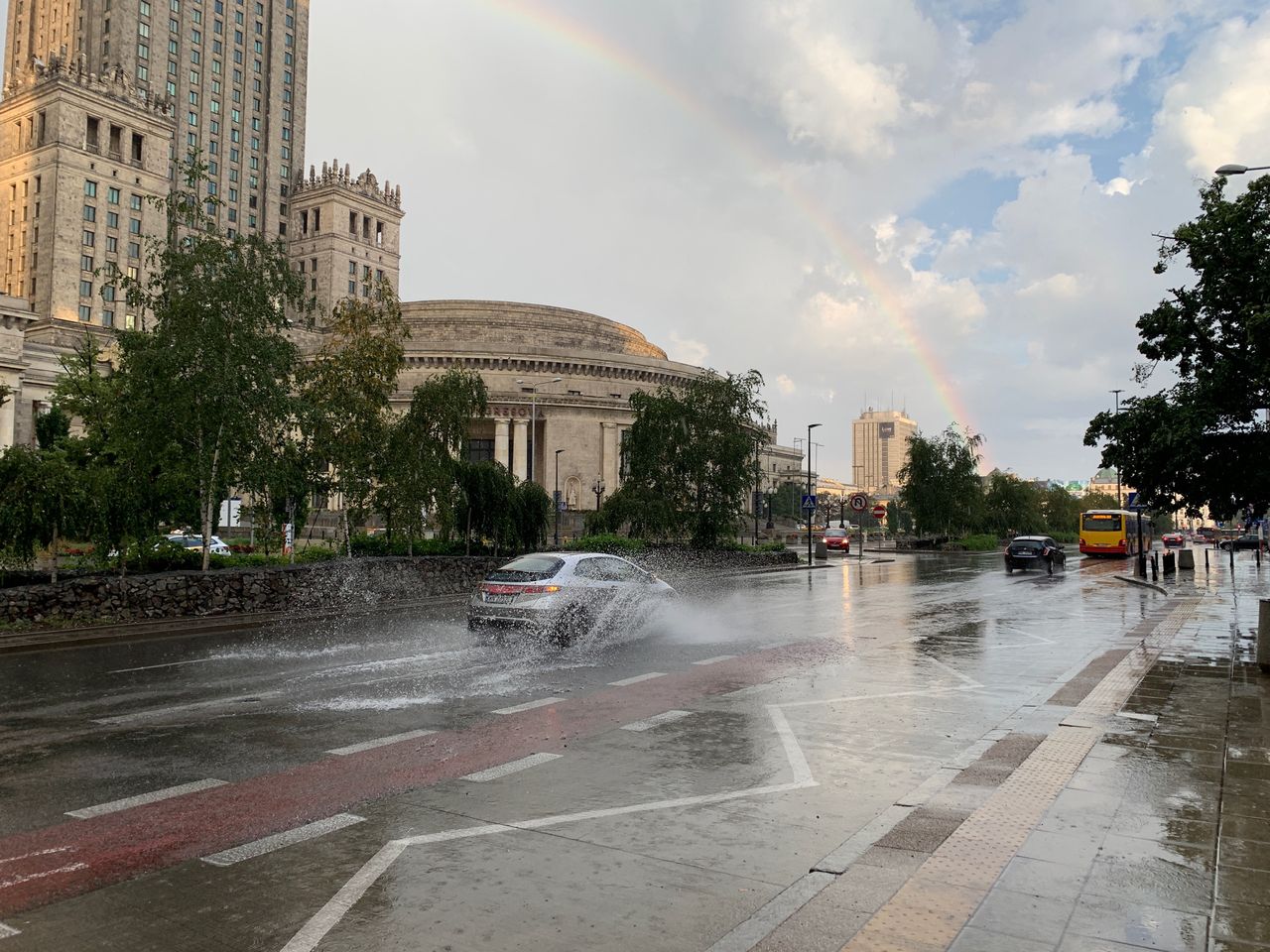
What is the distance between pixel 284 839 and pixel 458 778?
1.68 m

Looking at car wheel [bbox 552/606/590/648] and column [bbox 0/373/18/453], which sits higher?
column [bbox 0/373/18/453]

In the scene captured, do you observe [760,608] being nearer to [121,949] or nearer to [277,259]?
[277,259]

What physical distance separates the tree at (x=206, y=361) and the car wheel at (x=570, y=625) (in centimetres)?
1029

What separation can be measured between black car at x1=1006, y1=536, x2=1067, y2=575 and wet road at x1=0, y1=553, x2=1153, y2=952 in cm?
2675

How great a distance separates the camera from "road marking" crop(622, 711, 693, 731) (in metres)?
9.10

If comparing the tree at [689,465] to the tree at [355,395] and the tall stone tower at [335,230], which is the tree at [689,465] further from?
the tall stone tower at [335,230]

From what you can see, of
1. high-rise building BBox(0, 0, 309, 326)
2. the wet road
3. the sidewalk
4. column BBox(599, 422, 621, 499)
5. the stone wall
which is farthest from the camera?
high-rise building BBox(0, 0, 309, 326)

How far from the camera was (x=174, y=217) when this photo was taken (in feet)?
74.8

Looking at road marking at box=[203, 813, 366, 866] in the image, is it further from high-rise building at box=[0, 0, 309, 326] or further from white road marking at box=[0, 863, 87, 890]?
high-rise building at box=[0, 0, 309, 326]

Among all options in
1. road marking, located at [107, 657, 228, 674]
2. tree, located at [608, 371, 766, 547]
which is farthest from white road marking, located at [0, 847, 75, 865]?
tree, located at [608, 371, 766, 547]

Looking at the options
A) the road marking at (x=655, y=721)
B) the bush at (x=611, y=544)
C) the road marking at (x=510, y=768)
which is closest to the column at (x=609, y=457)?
the bush at (x=611, y=544)

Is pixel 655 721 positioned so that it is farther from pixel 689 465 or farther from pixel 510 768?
pixel 689 465

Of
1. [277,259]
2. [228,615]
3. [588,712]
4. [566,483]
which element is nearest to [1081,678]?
[588,712]

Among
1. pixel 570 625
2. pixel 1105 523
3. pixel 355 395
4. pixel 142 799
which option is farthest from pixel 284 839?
pixel 1105 523
